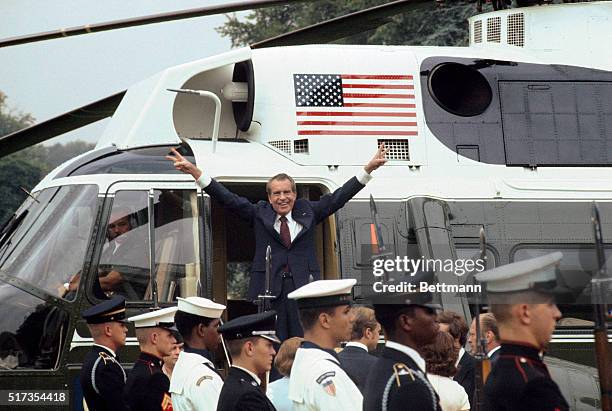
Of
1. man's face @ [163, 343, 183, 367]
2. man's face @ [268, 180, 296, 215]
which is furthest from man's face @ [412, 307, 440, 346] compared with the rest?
man's face @ [268, 180, 296, 215]

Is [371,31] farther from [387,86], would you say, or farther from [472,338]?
[472,338]

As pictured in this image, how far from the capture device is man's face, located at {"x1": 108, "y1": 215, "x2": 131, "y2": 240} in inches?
400

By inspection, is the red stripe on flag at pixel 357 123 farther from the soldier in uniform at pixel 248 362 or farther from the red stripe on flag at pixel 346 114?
the soldier in uniform at pixel 248 362

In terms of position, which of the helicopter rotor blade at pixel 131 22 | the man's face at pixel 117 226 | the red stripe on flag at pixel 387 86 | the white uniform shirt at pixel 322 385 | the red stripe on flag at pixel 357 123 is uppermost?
the helicopter rotor blade at pixel 131 22

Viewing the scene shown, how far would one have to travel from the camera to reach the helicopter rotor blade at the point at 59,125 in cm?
1169

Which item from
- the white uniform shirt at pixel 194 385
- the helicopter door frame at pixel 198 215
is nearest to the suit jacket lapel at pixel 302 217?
the helicopter door frame at pixel 198 215

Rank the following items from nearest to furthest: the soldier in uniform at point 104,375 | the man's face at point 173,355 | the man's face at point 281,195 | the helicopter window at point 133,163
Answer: the soldier in uniform at point 104,375
the man's face at point 173,355
the man's face at point 281,195
the helicopter window at point 133,163

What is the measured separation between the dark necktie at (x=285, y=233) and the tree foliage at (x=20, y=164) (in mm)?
16331

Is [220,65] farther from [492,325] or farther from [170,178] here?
[492,325]

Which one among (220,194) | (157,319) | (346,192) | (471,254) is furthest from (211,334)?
(471,254)

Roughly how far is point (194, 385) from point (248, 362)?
864mm

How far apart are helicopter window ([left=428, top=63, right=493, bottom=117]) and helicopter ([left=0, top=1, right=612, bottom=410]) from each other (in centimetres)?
1

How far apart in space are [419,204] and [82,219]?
2.59 m

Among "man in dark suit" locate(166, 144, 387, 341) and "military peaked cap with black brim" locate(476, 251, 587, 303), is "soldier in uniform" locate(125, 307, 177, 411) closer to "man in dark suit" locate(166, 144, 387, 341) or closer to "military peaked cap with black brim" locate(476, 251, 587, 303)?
"man in dark suit" locate(166, 144, 387, 341)
